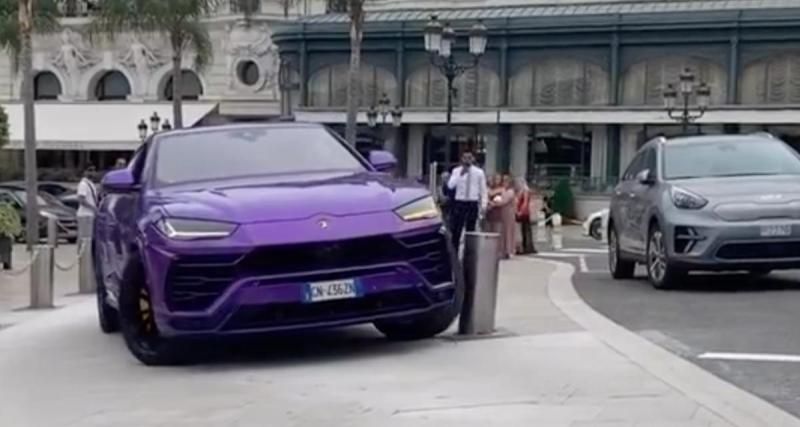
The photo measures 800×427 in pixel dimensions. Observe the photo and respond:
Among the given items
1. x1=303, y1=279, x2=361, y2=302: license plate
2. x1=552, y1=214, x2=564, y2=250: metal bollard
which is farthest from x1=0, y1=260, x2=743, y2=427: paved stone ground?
x1=552, y1=214, x2=564, y2=250: metal bollard

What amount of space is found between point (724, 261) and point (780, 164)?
1.52 m

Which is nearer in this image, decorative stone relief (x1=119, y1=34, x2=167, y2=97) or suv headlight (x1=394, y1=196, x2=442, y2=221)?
suv headlight (x1=394, y1=196, x2=442, y2=221)

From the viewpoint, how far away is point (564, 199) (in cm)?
5103

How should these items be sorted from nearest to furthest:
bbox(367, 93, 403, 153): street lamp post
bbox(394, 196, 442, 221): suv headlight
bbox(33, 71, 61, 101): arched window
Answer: bbox(394, 196, 442, 221): suv headlight
bbox(367, 93, 403, 153): street lamp post
bbox(33, 71, 61, 101): arched window

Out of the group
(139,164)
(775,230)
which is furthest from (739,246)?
(139,164)

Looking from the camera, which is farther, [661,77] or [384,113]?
[384,113]

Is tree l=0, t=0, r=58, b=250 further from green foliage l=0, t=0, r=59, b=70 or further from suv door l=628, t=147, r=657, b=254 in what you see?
suv door l=628, t=147, r=657, b=254

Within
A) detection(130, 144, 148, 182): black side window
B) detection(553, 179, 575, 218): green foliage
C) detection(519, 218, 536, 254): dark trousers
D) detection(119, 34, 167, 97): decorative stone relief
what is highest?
detection(119, 34, 167, 97): decorative stone relief

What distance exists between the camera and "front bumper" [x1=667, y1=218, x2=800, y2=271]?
14.0m

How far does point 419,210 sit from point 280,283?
1.09 m

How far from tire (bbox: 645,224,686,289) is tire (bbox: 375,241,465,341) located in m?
4.44

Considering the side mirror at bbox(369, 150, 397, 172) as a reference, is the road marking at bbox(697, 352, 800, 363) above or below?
below

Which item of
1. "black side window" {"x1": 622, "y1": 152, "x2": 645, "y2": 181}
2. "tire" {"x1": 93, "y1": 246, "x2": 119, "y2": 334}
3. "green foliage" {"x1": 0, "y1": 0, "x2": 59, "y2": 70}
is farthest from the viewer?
"green foliage" {"x1": 0, "y1": 0, "x2": 59, "y2": 70}

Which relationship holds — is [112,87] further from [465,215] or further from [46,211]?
[465,215]
